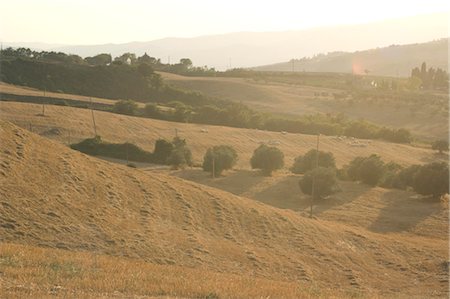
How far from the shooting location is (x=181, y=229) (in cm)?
2711

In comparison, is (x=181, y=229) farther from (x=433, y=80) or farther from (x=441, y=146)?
(x=433, y=80)

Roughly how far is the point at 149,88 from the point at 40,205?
311ft

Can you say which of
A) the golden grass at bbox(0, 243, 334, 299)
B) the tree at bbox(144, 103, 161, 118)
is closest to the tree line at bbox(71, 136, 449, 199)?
the tree at bbox(144, 103, 161, 118)

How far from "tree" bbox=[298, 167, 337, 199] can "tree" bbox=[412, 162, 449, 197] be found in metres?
7.22

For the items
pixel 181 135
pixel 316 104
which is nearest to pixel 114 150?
pixel 181 135

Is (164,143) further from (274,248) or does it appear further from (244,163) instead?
(274,248)

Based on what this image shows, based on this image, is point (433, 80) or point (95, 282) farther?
point (433, 80)

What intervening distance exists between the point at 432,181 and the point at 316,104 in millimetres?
81327

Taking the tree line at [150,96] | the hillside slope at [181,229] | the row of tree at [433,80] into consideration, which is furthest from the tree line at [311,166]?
the row of tree at [433,80]

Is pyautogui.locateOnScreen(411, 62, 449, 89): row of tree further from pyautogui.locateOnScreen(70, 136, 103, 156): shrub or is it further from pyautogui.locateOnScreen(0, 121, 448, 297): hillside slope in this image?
pyautogui.locateOnScreen(0, 121, 448, 297): hillside slope

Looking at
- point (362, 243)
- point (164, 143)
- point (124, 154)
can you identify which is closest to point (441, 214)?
point (362, 243)

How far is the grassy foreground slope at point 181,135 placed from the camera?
202 feet

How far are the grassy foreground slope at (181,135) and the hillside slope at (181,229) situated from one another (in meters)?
27.5

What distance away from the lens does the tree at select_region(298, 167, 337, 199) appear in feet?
144
